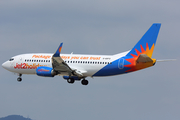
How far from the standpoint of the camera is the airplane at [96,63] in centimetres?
6944

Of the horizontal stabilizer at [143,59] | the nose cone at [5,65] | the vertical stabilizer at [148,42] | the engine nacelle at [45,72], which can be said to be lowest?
the engine nacelle at [45,72]

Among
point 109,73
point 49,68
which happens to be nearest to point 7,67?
point 49,68

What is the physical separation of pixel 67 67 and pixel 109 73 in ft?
28.0

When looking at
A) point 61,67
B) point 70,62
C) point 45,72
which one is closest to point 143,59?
point 70,62

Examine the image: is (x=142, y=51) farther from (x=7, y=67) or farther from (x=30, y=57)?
(x=7, y=67)

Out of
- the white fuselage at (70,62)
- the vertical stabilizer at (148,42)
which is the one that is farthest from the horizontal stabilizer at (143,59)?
the white fuselage at (70,62)

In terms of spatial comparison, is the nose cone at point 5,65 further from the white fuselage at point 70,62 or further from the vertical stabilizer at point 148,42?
the vertical stabilizer at point 148,42

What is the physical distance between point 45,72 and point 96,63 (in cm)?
1035

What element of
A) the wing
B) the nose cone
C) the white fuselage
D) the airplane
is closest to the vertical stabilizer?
the airplane

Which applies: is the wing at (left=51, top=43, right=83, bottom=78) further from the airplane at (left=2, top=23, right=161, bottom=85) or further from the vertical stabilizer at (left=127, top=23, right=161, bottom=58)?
the vertical stabilizer at (left=127, top=23, right=161, bottom=58)

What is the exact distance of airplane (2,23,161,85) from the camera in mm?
69438

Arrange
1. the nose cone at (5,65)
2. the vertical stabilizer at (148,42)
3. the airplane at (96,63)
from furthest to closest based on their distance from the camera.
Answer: the nose cone at (5,65) < the vertical stabilizer at (148,42) < the airplane at (96,63)

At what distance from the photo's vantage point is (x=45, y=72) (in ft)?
233

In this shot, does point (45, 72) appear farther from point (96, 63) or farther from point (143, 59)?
point (143, 59)
